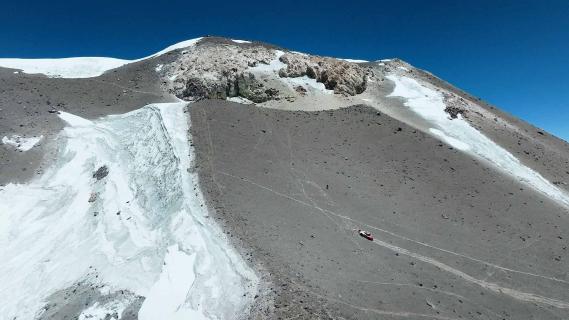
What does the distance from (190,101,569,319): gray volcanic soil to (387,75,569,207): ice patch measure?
1621mm

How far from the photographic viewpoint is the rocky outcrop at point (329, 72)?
3312 cm

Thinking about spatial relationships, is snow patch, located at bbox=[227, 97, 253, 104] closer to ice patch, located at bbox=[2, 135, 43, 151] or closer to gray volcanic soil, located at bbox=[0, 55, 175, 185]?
gray volcanic soil, located at bbox=[0, 55, 175, 185]

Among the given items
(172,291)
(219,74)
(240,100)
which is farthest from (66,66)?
(172,291)

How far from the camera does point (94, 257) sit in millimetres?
16047

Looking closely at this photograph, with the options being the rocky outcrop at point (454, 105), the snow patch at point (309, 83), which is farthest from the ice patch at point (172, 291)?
the rocky outcrop at point (454, 105)

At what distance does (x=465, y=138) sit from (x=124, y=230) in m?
22.3

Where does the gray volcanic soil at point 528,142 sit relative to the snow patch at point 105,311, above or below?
above

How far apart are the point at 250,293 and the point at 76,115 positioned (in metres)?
21.2

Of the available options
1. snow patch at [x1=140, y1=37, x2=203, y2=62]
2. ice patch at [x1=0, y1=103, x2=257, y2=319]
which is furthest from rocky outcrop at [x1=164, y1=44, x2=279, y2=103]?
ice patch at [x1=0, y1=103, x2=257, y2=319]

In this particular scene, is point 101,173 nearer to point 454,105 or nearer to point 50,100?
point 50,100

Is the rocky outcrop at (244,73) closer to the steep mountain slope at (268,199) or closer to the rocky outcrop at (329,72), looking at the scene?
the rocky outcrop at (329,72)

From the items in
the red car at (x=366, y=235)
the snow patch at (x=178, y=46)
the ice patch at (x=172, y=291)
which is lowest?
the ice patch at (x=172, y=291)

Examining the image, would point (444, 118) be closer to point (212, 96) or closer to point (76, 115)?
point (212, 96)

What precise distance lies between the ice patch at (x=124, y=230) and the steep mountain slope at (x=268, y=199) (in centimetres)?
9
